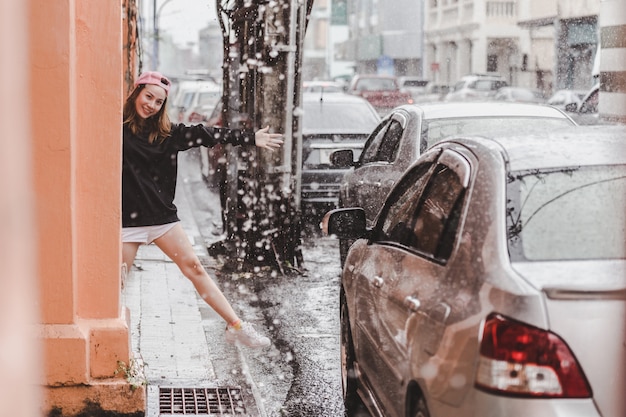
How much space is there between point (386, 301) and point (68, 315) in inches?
70.0

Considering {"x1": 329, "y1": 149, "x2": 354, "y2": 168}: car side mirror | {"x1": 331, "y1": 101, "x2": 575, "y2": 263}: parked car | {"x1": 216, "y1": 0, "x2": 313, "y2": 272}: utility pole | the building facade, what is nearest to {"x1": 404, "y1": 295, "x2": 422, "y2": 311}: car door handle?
{"x1": 331, "y1": 101, "x2": 575, "y2": 263}: parked car

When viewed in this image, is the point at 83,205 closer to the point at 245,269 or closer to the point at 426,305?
the point at 426,305

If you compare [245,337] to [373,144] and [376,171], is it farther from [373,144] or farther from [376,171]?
[373,144]

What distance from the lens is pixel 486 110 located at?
8.13m

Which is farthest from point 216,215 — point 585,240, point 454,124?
point 585,240

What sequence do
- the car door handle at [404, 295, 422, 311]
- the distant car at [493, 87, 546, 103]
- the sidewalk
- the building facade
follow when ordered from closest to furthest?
the car door handle at [404, 295, 422, 311], the sidewalk, the distant car at [493, 87, 546, 103], the building facade

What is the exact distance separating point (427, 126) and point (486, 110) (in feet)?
1.61

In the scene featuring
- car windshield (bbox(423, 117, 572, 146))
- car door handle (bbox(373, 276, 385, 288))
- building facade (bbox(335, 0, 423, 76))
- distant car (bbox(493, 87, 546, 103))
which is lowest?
car door handle (bbox(373, 276, 385, 288))

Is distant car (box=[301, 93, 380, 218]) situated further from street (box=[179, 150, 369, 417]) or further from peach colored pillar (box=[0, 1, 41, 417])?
peach colored pillar (box=[0, 1, 41, 417])

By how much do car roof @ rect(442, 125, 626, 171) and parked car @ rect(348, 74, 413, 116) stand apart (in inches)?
1239

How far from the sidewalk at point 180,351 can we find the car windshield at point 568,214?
2.59 meters

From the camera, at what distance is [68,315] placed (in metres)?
5.07

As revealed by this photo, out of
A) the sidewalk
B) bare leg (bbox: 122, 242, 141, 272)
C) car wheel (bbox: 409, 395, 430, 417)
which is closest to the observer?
car wheel (bbox: 409, 395, 430, 417)

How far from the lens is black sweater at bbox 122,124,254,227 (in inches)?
240
